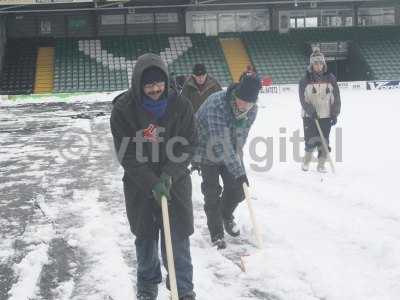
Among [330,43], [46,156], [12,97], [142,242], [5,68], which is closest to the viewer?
[142,242]

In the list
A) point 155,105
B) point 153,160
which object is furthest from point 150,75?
point 153,160

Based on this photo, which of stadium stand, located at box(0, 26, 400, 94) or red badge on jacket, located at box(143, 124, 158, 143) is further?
stadium stand, located at box(0, 26, 400, 94)

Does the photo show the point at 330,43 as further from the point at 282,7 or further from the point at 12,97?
the point at 12,97

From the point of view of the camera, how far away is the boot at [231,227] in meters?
5.09

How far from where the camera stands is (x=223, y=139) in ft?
14.8

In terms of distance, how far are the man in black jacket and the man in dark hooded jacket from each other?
3.48m

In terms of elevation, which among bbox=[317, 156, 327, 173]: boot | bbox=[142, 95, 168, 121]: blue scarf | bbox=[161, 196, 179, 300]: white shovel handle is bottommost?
bbox=[317, 156, 327, 173]: boot

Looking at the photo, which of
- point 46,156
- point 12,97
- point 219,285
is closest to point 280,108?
point 46,156

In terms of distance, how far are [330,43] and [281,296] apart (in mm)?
31314

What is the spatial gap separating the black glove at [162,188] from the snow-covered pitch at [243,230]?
37.5 inches

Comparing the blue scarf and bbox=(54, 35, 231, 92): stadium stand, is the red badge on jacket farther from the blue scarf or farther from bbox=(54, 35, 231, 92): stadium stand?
bbox=(54, 35, 231, 92): stadium stand

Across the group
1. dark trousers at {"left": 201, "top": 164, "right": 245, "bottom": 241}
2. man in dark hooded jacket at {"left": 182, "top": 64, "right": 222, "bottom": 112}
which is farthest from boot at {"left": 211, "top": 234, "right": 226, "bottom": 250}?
man in dark hooded jacket at {"left": 182, "top": 64, "right": 222, "bottom": 112}

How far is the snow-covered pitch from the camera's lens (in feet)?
12.9

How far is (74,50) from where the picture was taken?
31609 mm
